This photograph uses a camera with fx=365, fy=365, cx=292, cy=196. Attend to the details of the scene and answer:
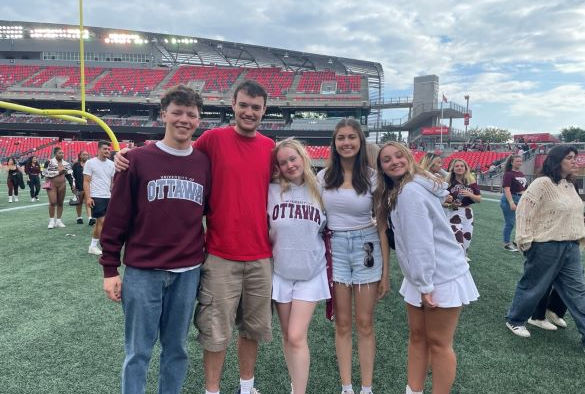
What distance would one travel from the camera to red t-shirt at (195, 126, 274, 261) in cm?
224

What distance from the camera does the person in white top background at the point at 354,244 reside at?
8.04 feet

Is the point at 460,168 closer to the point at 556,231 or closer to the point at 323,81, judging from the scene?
the point at 556,231

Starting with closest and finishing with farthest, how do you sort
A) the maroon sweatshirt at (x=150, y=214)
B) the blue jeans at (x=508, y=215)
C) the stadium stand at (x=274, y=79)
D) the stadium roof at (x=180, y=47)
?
the maroon sweatshirt at (x=150, y=214) < the blue jeans at (x=508, y=215) < the stadium stand at (x=274, y=79) < the stadium roof at (x=180, y=47)

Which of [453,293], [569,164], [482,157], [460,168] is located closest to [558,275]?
[569,164]

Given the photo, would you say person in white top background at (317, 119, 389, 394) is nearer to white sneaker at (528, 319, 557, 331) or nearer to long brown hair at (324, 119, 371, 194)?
long brown hair at (324, 119, 371, 194)

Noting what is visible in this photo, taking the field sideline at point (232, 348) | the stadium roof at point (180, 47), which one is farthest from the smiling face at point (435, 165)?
the stadium roof at point (180, 47)

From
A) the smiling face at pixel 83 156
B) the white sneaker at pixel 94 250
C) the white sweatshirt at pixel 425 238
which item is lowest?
the white sneaker at pixel 94 250

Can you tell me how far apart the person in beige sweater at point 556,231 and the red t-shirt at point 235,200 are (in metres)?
2.53

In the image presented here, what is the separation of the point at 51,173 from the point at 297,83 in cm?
3838

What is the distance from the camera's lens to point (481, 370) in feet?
9.75

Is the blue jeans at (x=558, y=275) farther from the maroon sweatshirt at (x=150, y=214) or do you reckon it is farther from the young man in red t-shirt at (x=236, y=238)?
the maroon sweatshirt at (x=150, y=214)

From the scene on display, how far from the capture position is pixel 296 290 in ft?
7.88

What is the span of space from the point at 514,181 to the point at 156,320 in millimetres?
6748

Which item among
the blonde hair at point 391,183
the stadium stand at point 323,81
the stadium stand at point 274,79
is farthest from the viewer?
the stadium stand at point 274,79
